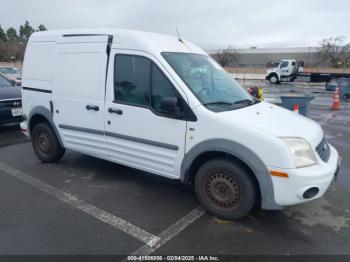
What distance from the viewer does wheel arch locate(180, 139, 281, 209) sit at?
9.87 ft

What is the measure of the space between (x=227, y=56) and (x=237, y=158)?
216ft

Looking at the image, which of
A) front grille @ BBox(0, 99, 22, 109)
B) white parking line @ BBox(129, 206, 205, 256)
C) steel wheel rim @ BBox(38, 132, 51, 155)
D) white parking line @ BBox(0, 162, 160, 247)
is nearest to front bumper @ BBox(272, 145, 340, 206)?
white parking line @ BBox(129, 206, 205, 256)

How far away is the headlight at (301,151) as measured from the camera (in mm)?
2941

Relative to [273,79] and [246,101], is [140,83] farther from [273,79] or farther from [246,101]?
[273,79]

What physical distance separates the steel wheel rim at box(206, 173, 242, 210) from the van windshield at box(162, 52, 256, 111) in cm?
78

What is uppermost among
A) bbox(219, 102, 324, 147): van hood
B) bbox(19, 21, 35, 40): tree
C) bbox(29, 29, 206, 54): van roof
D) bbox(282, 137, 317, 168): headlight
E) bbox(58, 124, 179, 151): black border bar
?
bbox(19, 21, 35, 40): tree

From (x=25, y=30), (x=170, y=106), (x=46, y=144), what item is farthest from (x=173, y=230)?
(x=25, y=30)

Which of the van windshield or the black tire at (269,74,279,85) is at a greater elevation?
the van windshield

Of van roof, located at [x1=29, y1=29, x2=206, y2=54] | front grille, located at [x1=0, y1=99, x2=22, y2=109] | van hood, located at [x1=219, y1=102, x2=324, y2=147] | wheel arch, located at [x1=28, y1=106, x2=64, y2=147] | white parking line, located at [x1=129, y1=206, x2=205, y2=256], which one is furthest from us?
front grille, located at [x1=0, y1=99, x2=22, y2=109]

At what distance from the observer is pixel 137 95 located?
12.4ft

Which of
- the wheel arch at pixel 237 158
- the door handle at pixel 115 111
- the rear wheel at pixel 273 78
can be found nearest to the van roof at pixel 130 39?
the door handle at pixel 115 111

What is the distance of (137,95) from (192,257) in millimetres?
2001

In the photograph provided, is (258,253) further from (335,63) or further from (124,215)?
(335,63)

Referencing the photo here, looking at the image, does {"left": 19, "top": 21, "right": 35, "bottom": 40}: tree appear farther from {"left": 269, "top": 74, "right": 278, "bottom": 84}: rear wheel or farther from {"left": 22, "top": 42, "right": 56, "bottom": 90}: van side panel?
{"left": 22, "top": 42, "right": 56, "bottom": 90}: van side panel
